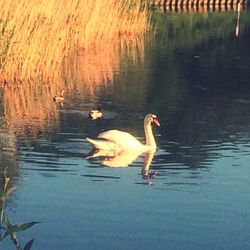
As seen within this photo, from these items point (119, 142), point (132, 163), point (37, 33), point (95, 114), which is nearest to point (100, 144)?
point (119, 142)

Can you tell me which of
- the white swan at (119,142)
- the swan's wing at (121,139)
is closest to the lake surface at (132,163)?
the white swan at (119,142)

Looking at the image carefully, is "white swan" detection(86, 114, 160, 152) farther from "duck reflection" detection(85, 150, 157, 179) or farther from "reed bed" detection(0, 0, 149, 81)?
"reed bed" detection(0, 0, 149, 81)

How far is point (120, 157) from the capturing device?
10984 mm

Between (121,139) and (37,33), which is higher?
(37,33)

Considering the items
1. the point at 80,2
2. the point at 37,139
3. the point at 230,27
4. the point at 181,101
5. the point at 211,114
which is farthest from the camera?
the point at 230,27

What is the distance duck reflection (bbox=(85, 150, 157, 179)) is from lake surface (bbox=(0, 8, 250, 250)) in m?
0.04

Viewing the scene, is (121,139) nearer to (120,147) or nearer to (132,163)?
(120,147)

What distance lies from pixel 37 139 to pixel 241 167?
2.86m

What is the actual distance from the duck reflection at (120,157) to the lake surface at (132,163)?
4 centimetres

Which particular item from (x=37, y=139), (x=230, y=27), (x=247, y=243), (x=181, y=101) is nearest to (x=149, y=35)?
(x=230, y=27)

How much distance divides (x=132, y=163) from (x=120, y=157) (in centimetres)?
35

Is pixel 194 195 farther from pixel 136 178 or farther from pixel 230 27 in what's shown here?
Answer: pixel 230 27

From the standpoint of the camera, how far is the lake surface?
25.6ft

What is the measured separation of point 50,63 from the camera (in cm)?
1758
